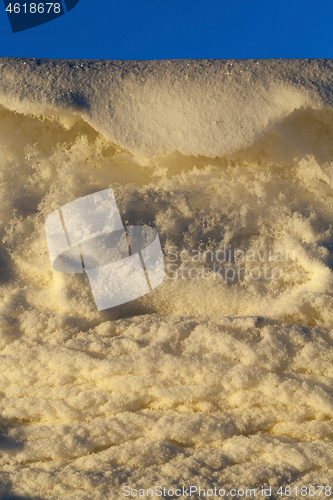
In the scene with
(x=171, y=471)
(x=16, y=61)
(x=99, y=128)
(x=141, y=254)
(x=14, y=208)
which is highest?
(x=16, y=61)

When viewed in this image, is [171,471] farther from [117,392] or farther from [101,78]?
[101,78]

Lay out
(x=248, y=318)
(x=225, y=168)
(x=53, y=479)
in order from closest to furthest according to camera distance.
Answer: (x=53, y=479) → (x=248, y=318) → (x=225, y=168)

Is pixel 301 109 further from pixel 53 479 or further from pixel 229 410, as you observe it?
pixel 53 479

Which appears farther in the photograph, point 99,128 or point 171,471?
point 99,128

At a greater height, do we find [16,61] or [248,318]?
[16,61]

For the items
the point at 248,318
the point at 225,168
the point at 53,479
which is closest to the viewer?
the point at 53,479

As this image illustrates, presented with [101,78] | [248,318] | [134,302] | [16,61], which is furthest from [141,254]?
[16,61]
